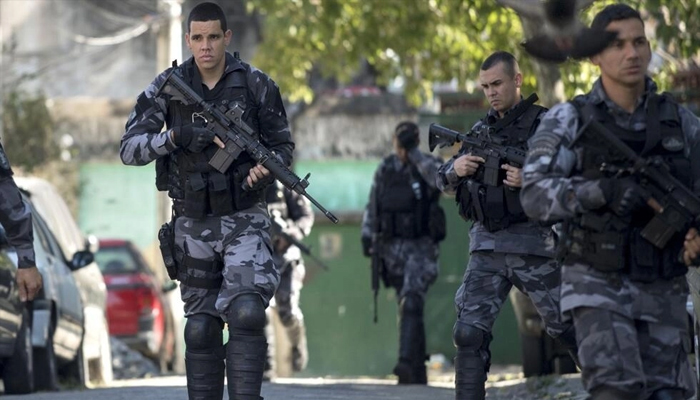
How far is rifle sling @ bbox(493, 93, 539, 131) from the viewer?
9234 mm

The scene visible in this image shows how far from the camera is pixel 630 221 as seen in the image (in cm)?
639

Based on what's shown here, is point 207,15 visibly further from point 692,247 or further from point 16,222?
point 692,247

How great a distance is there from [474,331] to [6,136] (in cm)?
2024

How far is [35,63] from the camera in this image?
3994 cm

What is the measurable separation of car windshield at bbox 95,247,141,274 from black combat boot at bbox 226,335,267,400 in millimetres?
13860

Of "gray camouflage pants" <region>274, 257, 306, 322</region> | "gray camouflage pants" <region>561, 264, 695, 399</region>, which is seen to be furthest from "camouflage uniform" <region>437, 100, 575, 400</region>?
"gray camouflage pants" <region>274, 257, 306, 322</region>

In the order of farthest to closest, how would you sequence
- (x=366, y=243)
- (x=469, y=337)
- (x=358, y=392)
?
(x=366, y=243) → (x=358, y=392) → (x=469, y=337)

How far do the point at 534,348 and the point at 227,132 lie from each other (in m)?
5.81

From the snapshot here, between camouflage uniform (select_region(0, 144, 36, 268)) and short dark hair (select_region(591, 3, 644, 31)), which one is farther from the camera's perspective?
camouflage uniform (select_region(0, 144, 36, 268))

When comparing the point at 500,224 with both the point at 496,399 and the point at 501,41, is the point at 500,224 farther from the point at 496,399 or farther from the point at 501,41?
the point at 501,41

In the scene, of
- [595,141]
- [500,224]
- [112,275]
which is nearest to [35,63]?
[112,275]

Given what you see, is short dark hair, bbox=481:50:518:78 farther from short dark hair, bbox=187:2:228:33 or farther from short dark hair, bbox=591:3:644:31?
short dark hair, bbox=591:3:644:31

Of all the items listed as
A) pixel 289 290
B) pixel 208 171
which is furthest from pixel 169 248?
pixel 289 290

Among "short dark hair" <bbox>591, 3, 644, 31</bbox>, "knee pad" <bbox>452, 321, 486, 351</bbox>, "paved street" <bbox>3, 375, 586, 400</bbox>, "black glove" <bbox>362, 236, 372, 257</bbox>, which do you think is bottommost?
"paved street" <bbox>3, 375, 586, 400</bbox>
